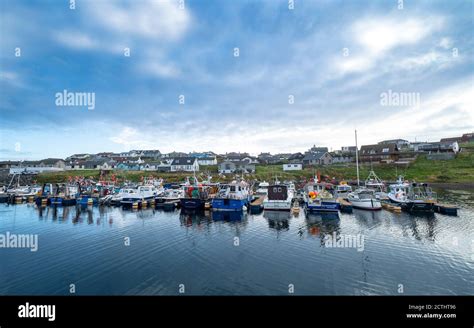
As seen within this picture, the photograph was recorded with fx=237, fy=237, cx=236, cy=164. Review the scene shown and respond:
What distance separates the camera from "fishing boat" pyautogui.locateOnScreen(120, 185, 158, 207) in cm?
4019

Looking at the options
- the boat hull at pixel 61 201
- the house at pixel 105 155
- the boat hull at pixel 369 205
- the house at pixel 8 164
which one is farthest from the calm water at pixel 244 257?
the house at pixel 105 155

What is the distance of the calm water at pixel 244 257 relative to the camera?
1332 centimetres

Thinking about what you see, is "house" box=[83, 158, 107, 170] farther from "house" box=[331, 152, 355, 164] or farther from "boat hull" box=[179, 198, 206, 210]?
"house" box=[331, 152, 355, 164]

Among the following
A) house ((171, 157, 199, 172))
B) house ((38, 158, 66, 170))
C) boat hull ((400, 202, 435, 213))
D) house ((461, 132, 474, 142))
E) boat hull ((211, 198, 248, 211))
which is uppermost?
house ((461, 132, 474, 142))

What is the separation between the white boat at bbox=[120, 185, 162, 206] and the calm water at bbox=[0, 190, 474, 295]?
1107cm

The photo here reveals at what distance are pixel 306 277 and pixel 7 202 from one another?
200 ft

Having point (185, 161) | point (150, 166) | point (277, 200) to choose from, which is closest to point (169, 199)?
point (277, 200)

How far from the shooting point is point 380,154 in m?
82.9

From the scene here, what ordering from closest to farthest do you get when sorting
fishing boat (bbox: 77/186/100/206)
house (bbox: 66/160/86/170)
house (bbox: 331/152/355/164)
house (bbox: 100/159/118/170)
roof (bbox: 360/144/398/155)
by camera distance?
fishing boat (bbox: 77/186/100/206)
roof (bbox: 360/144/398/155)
house (bbox: 331/152/355/164)
house (bbox: 100/159/118/170)
house (bbox: 66/160/86/170)

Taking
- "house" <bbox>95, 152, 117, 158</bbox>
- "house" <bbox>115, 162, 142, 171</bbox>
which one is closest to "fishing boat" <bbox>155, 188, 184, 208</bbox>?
"house" <bbox>115, 162, 142, 171</bbox>

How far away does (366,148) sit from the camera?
92.6m

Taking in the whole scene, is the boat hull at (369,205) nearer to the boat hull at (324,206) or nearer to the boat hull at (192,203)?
the boat hull at (324,206)
